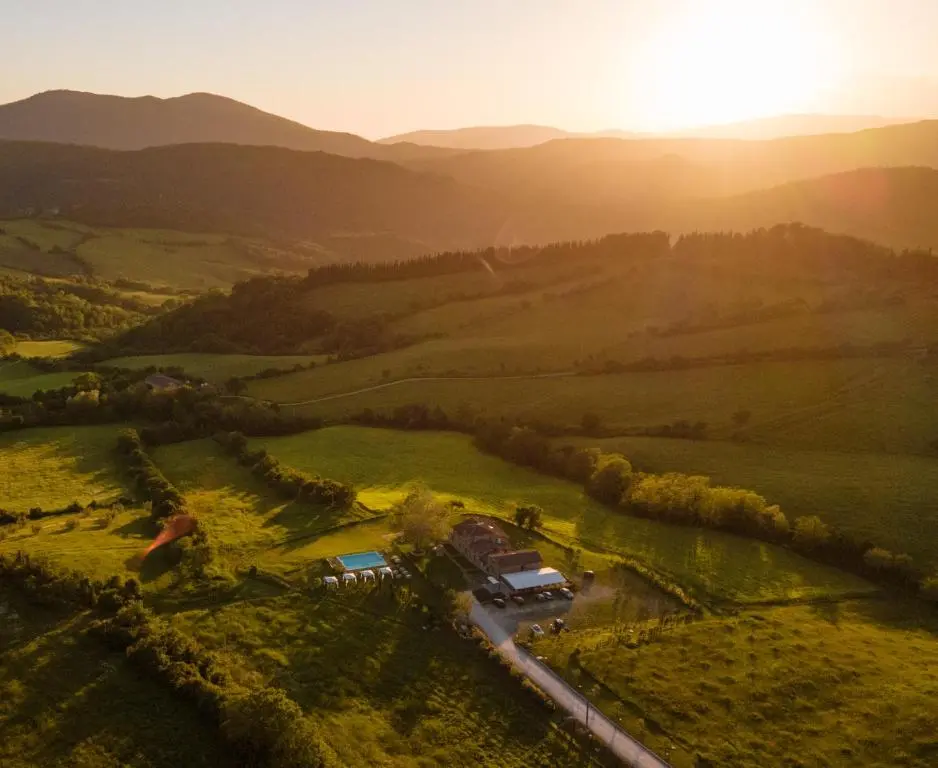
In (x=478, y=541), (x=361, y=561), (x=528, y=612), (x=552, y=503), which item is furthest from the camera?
(x=552, y=503)

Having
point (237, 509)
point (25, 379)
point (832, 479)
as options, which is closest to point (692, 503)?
point (832, 479)

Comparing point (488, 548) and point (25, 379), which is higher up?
point (25, 379)

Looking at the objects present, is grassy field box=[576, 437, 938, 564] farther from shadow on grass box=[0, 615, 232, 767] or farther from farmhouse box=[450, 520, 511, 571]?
shadow on grass box=[0, 615, 232, 767]

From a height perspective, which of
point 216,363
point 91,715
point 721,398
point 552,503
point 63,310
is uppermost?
point 63,310

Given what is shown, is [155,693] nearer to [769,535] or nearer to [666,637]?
[666,637]

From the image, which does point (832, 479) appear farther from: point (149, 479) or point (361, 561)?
point (149, 479)

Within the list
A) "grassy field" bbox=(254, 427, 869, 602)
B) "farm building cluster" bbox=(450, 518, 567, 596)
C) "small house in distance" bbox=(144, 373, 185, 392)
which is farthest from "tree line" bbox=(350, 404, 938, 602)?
"small house in distance" bbox=(144, 373, 185, 392)

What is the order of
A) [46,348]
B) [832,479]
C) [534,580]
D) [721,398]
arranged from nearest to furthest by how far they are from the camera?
[534,580] < [832,479] < [721,398] < [46,348]

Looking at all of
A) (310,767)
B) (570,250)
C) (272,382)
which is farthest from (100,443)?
(570,250)
